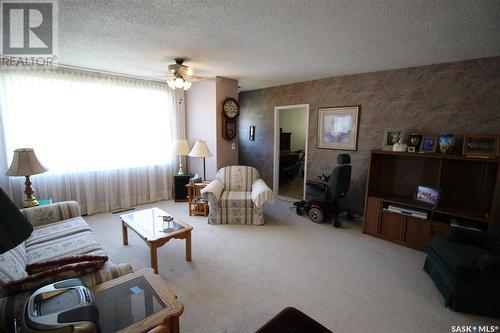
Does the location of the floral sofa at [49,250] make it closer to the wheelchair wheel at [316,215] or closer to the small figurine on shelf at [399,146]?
the wheelchair wheel at [316,215]

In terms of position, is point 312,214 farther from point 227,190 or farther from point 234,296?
point 234,296

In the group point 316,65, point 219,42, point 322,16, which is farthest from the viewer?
point 316,65

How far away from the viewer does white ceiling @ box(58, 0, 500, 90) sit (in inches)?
70.2

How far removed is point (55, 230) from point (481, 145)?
4.84 m

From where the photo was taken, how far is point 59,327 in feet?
3.18

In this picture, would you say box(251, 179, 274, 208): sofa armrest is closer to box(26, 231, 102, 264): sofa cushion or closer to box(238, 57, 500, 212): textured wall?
box(238, 57, 500, 212): textured wall

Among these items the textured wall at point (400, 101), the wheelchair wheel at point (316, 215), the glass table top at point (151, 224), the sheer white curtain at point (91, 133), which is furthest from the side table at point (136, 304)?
the textured wall at point (400, 101)

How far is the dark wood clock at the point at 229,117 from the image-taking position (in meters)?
4.52

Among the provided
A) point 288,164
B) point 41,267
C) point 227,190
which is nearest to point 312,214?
point 227,190

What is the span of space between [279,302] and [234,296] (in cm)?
41

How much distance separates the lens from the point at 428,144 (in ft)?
10.4

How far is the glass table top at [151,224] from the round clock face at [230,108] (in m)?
2.31

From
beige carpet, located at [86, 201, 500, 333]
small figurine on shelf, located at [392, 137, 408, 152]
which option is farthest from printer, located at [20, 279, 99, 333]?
small figurine on shelf, located at [392, 137, 408, 152]

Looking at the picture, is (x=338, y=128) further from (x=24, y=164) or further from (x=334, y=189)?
(x=24, y=164)
